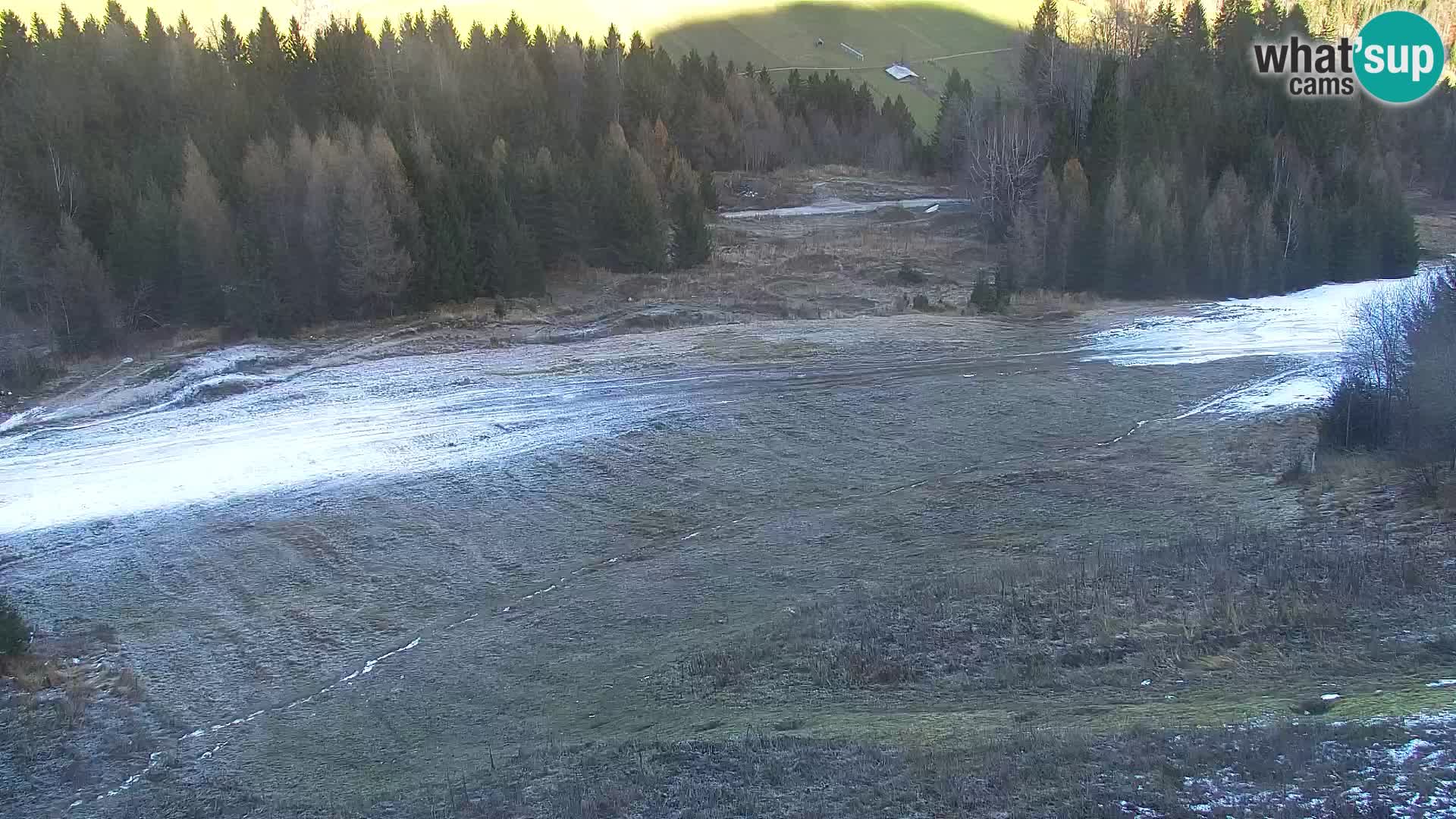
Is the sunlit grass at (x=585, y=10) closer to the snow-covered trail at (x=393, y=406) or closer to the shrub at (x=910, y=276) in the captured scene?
the shrub at (x=910, y=276)

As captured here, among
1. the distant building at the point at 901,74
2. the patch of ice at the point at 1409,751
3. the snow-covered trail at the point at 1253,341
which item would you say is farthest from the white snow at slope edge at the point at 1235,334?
the distant building at the point at 901,74

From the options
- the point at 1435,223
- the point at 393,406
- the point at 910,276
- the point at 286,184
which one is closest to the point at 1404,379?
the point at 393,406

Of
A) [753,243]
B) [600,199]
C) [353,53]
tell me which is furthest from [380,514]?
[353,53]

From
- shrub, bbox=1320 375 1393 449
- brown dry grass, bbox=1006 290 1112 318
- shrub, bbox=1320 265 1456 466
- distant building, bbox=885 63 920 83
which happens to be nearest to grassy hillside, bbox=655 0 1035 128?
distant building, bbox=885 63 920 83

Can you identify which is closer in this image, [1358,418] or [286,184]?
[1358,418]

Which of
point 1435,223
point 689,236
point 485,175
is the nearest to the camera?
point 485,175

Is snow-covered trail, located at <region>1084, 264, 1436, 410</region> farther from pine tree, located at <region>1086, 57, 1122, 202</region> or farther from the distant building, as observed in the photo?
the distant building

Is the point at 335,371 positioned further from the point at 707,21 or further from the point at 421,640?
the point at 707,21

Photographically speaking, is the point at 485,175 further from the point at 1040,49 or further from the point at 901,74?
the point at 901,74
